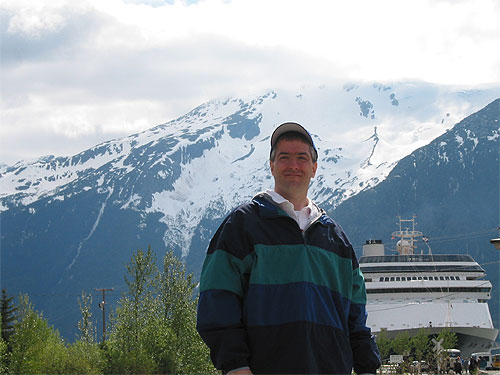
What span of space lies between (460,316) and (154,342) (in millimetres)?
51055

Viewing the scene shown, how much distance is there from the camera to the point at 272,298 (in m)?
4.95

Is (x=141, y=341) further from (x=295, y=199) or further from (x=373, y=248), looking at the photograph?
(x=373, y=248)

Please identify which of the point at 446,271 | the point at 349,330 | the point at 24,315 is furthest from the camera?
the point at 446,271

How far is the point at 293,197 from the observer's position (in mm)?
5438

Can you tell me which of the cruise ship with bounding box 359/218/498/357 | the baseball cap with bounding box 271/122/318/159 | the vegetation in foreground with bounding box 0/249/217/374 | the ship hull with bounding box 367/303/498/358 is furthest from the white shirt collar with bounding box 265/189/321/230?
the ship hull with bounding box 367/303/498/358

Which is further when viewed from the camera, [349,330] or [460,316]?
[460,316]

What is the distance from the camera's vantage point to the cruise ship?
73.2m

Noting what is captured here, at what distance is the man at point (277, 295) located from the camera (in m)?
4.91

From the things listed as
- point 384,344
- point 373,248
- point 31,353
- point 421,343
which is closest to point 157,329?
point 31,353

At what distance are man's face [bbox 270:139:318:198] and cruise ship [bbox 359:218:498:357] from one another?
218 ft

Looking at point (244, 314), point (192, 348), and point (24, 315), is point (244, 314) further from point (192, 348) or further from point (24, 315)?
point (24, 315)

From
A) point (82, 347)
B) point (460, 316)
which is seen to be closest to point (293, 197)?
point (82, 347)

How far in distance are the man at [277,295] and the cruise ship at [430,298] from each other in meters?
66.6

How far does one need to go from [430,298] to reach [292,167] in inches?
2899
